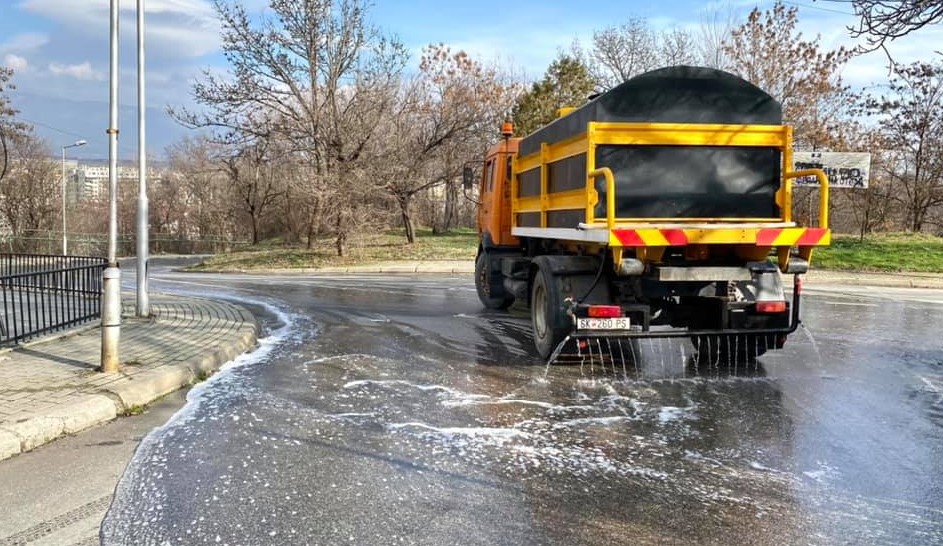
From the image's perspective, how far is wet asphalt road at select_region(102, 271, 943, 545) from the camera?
3.77 meters

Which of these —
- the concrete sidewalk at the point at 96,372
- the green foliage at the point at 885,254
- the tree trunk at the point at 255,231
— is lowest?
the concrete sidewalk at the point at 96,372

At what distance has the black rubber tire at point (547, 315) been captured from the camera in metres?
7.61

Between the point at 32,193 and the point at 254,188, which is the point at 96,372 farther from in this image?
the point at 32,193

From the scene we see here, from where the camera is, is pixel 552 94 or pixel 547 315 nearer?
pixel 547 315

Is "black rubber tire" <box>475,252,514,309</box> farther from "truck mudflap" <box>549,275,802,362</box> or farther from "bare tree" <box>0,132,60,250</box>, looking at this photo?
"bare tree" <box>0,132,60,250</box>

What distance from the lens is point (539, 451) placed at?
4953mm

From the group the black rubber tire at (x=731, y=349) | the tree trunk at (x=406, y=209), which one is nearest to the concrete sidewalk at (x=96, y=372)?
the black rubber tire at (x=731, y=349)

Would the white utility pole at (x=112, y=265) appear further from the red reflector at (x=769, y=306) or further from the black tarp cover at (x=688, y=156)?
the red reflector at (x=769, y=306)

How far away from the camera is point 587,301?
7.48 m

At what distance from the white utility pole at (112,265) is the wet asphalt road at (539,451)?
0.94 meters

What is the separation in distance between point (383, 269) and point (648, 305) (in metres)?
17.1

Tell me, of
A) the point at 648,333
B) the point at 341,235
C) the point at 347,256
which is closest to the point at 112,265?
the point at 648,333

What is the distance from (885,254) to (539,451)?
72.2 feet

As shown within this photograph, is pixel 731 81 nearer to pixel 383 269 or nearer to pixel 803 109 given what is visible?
pixel 383 269
